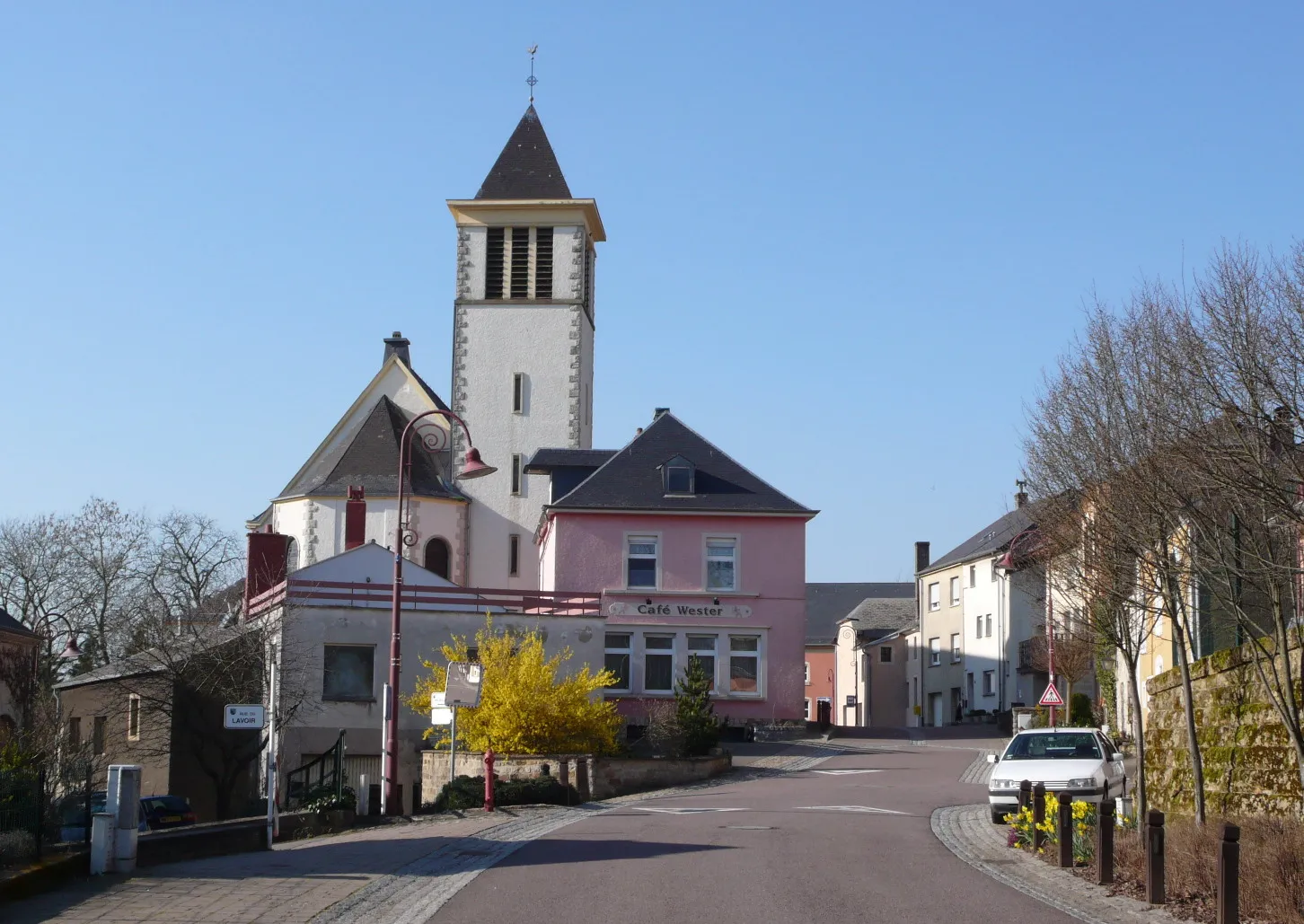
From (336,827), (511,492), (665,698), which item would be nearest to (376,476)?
(511,492)

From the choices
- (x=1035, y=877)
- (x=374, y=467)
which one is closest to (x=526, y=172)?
(x=374, y=467)

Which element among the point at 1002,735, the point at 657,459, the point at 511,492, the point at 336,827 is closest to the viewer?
the point at 336,827

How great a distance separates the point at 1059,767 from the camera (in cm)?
2153

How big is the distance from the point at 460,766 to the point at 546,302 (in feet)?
88.0

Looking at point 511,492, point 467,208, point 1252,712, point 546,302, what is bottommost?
point 1252,712

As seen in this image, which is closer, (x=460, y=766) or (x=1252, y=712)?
(x=1252, y=712)

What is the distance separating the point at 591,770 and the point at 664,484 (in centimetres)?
1623

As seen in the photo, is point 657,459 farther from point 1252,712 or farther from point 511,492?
point 1252,712

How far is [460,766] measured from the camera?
1130 inches

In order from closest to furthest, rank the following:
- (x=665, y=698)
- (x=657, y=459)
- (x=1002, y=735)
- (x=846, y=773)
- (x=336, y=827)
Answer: (x=336, y=827)
(x=846, y=773)
(x=665, y=698)
(x=657, y=459)
(x=1002, y=735)

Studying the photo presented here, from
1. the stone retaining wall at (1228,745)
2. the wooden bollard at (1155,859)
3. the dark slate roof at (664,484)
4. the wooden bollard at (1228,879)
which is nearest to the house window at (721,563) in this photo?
the dark slate roof at (664,484)

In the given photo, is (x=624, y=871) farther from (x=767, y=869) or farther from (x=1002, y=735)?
(x=1002, y=735)

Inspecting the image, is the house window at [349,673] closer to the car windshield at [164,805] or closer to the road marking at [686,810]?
the car windshield at [164,805]

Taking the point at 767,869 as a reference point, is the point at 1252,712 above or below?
above
